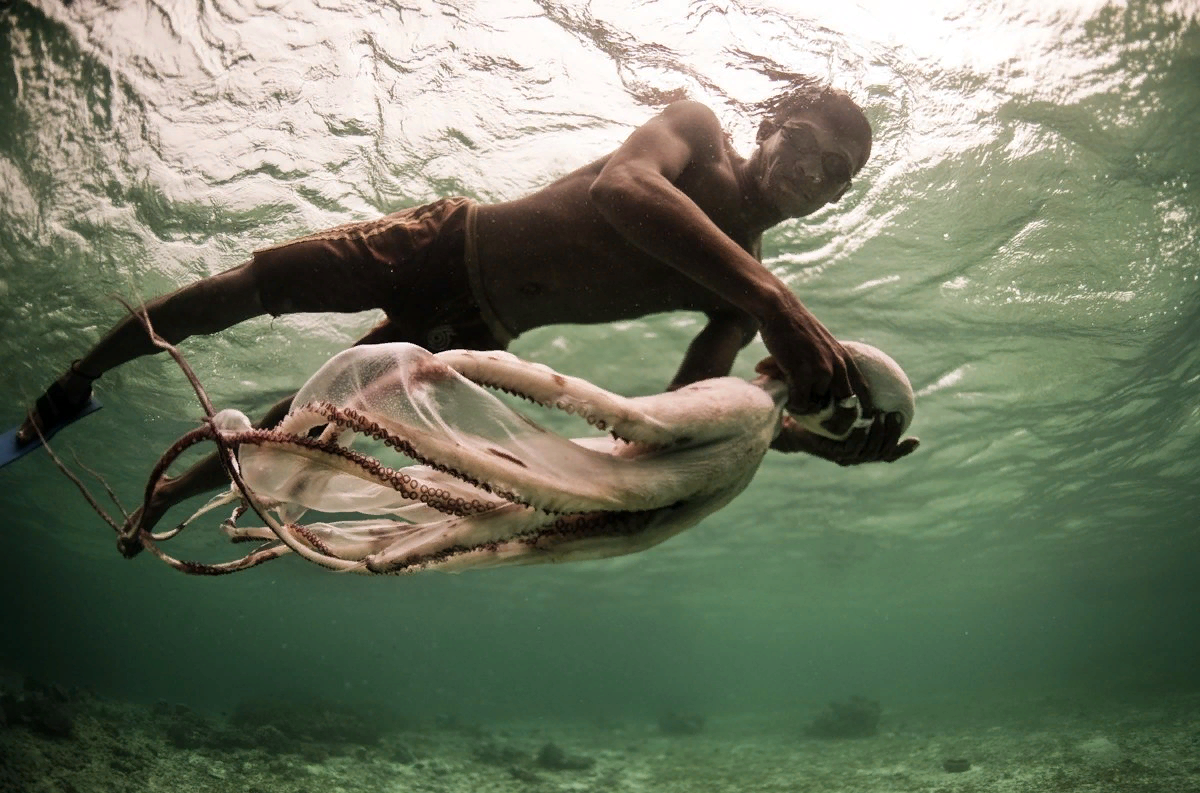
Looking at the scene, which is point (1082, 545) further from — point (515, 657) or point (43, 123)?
point (515, 657)

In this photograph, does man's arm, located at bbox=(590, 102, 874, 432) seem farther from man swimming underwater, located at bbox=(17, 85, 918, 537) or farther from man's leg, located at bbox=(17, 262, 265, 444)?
man's leg, located at bbox=(17, 262, 265, 444)

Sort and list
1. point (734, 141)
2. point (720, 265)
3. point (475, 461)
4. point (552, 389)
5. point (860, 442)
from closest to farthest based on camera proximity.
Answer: point (475, 461), point (552, 389), point (720, 265), point (860, 442), point (734, 141)

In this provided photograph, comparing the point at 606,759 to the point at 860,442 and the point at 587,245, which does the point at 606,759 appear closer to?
the point at 587,245

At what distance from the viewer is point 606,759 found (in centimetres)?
2353

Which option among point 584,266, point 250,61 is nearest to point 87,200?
point 250,61

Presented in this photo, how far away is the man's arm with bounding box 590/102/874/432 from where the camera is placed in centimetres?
193

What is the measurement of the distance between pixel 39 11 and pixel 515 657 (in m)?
122

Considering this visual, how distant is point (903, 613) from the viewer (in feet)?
195

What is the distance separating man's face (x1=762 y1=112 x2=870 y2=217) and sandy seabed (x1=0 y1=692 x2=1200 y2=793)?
13.4 meters

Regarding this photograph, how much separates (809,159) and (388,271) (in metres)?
2.19

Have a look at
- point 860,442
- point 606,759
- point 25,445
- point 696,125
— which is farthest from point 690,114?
point 606,759

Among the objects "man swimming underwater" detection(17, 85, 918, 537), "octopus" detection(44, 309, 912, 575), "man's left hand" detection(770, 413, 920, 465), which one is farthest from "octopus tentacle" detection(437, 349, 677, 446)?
"man swimming underwater" detection(17, 85, 918, 537)

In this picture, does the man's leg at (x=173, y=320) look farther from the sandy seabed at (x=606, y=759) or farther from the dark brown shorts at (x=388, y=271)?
the sandy seabed at (x=606, y=759)

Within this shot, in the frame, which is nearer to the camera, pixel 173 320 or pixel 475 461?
pixel 475 461
